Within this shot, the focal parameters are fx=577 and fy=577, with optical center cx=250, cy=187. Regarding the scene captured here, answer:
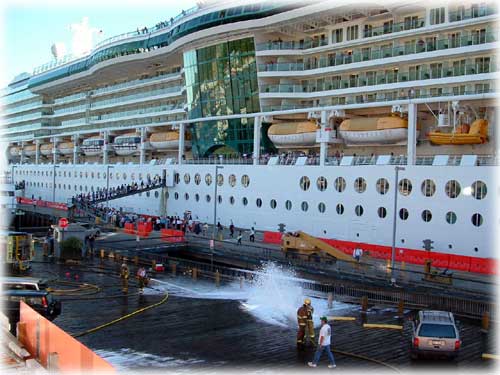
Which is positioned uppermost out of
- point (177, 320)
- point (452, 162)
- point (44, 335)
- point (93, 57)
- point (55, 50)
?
point (55, 50)

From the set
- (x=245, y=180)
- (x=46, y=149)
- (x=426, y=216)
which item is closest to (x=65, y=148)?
(x=46, y=149)

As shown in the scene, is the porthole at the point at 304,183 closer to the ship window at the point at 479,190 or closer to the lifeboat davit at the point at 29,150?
the ship window at the point at 479,190

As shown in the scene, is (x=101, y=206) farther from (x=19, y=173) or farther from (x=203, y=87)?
(x=19, y=173)

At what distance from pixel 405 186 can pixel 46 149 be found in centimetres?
5082

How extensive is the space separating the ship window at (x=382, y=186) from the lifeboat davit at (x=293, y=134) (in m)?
6.14

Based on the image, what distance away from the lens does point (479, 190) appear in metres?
24.8

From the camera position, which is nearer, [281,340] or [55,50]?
[281,340]

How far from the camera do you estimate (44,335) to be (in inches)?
423

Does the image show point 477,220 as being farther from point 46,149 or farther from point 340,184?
point 46,149

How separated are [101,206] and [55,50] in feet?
120

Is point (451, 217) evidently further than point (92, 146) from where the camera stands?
No

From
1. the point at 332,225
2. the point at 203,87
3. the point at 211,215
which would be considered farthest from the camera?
the point at 203,87

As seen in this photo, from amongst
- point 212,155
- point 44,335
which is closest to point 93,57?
point 212,155

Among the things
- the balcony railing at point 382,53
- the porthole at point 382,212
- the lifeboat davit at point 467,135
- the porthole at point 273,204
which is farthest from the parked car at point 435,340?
the porthole at point 273,204
